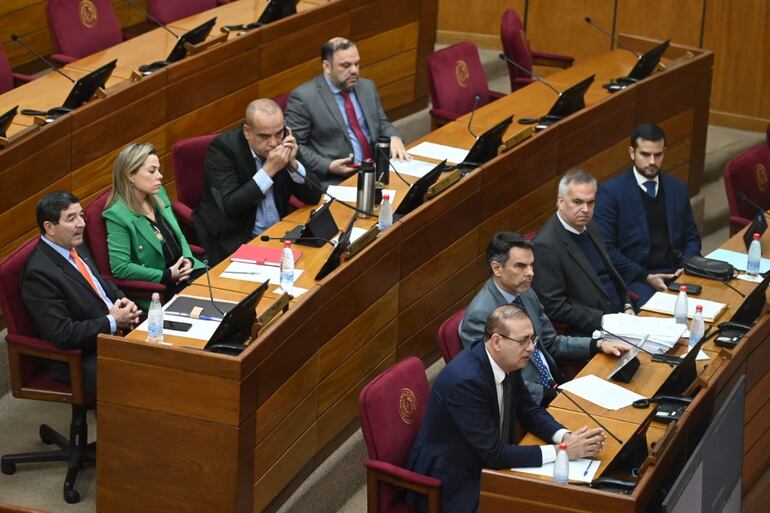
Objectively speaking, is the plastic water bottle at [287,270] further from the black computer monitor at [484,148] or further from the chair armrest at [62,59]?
the chair armrest at [62,59]

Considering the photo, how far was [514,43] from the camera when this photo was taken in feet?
22.5

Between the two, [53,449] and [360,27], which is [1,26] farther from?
[53,449]

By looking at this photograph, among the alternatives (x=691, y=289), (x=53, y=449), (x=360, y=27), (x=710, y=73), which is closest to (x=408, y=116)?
(x=360, y=27)

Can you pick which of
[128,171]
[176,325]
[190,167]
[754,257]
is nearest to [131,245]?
[128,171]

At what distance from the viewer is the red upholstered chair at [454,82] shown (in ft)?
20.4

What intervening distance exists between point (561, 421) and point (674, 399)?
1.16ft

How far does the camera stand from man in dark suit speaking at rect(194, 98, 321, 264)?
4.77 meters

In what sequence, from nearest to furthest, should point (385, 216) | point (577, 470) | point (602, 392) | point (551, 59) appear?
point (577, 470), point (602, 392), point (385, 216), point (551, 59)

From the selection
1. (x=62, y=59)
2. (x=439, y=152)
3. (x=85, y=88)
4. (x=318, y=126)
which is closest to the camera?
(x=85, y=88)

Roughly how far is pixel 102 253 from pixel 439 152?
1.58m

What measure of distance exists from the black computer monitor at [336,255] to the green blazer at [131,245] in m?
0.68

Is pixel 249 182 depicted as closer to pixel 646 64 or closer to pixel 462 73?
pixel 462 73

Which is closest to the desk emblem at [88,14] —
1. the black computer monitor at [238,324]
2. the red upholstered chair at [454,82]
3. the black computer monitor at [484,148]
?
the red upholstered chair at [454,82]

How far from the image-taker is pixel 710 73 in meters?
6.73
